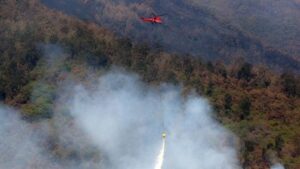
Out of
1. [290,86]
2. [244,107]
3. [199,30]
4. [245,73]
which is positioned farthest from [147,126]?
[199,30]

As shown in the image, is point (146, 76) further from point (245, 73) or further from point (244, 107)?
point (245, 73)

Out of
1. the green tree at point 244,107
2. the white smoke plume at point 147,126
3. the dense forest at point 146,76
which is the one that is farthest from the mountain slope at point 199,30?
the white smoke plume at point 147,126

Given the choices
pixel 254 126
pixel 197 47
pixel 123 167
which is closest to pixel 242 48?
pixel 197 47

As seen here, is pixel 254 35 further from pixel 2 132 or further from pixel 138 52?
pixel 2 132

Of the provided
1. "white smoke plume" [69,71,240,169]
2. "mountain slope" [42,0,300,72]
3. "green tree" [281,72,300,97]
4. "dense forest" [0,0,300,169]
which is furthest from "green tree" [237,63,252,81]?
"mountain slope" [42,0,300,72]

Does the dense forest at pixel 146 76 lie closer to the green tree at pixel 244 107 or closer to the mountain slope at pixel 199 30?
the green tree at pixel 244 107
